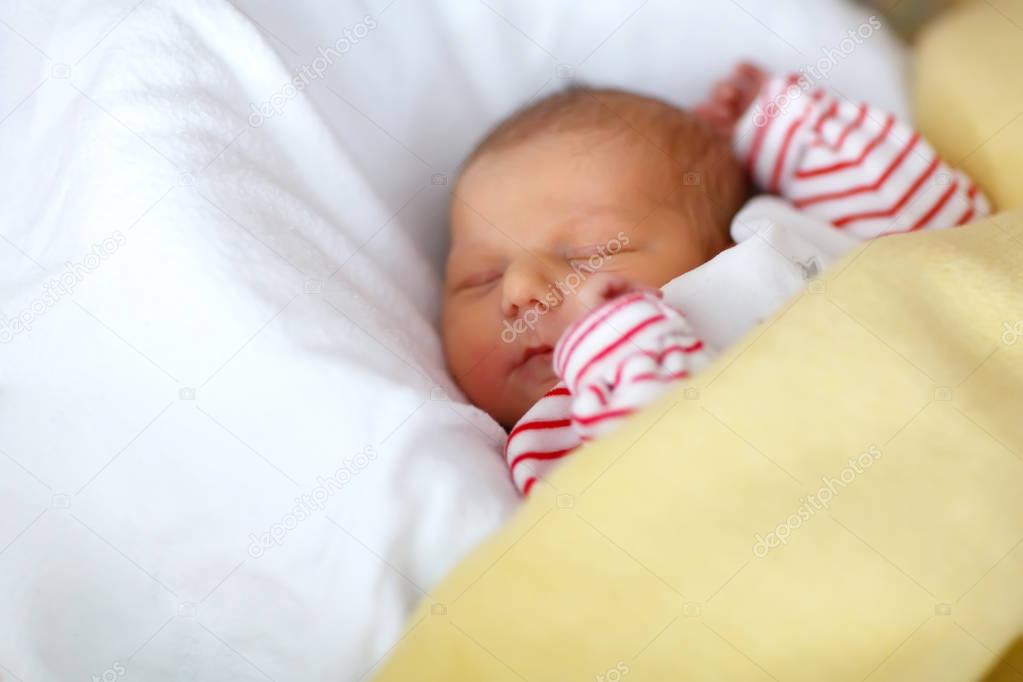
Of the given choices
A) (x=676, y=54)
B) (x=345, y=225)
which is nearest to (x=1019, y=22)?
(x=676, y=54)

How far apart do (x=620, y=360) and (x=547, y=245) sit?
25 cm

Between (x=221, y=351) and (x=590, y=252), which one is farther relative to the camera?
(x=590, y=252)

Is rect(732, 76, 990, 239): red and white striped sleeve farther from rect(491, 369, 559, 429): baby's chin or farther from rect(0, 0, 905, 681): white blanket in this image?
rect(491, 369, 559, 429): baby's chin

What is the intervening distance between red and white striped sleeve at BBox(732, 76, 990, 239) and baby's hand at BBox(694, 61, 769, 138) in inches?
1.0

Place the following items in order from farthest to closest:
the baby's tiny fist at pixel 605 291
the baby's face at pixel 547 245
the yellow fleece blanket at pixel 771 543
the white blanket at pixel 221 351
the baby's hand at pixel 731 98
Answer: the baby's hand at pixel 731 98
the baby's face at pixel 547 245
the baby's tiny fist at pixel 605 291
the white blanket at pixel 221 351
the yellow fleece blanket at pixel 771 543

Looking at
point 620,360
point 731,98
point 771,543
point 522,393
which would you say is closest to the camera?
point 771,543

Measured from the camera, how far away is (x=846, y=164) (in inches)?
40.6

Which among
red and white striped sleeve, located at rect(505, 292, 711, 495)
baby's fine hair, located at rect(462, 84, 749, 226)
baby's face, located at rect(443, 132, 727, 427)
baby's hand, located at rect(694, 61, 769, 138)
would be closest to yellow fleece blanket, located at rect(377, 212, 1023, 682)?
red and white striped sleeve, located at rect(505, 292, 711, 495)

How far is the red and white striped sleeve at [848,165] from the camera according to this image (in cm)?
99

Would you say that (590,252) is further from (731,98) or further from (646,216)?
(731,98)

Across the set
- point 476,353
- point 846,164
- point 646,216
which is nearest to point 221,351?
point 476,353

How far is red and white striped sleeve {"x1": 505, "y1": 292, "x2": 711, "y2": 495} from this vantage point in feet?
2.39

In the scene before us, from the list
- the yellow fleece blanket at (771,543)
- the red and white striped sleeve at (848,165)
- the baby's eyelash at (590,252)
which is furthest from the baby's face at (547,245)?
A: the yellow fleece blanket at (771,543)

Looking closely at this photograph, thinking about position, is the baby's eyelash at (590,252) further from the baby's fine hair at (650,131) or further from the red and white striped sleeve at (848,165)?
the red and white striped sleeve at (848,165)
